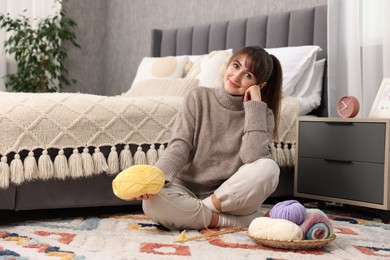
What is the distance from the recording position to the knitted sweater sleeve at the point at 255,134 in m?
2.09

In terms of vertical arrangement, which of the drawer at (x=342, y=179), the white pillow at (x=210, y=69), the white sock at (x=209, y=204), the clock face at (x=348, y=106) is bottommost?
the white sock at (x=209, y=204)

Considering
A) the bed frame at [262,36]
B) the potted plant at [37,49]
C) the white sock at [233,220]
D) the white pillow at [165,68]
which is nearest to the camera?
the white sock at [233,220]

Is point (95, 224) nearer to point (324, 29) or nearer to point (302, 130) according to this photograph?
point (302, 130)

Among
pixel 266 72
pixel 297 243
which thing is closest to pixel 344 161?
pixel 266 72

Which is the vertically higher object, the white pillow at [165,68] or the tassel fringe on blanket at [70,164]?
the white pillow at [165,68]

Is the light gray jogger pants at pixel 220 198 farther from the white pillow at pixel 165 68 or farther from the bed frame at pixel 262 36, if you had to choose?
the white pillow at pixel 165 68

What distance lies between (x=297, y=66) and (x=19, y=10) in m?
2.62

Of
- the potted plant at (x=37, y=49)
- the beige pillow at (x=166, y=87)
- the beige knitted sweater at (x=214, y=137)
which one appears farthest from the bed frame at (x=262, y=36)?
the potted plant at (x=37, y=49)

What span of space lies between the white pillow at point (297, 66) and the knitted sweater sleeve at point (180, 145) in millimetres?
990

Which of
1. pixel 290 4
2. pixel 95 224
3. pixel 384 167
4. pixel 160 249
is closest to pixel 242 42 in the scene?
pixel 290 4

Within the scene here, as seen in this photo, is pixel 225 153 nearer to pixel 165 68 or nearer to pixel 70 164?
pixel 70 164

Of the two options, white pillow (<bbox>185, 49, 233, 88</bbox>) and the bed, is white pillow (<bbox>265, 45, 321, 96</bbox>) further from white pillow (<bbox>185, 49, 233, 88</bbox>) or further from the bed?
white pillow (<bbox>185, 49, 233, 88</bbox>)

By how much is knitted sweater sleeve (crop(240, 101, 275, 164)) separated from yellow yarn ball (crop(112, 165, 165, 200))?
0.37 m

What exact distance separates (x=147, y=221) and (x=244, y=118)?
53 centimetres
